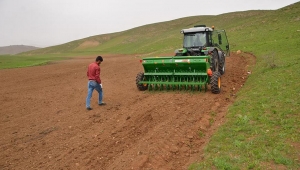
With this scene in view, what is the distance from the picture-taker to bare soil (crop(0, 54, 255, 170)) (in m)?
5.23

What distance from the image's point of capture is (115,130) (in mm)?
6598

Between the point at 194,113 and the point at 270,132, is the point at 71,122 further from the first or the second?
the point at 270,132

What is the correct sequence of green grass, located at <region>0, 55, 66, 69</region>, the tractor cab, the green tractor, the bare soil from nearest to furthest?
the bare soil → the green tractor → the tractor cab → green grass, located at <region>0, 55, 66, 69</region>

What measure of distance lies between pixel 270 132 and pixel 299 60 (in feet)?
27.1

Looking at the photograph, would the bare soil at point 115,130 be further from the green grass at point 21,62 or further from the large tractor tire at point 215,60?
the green grass at point 21,62

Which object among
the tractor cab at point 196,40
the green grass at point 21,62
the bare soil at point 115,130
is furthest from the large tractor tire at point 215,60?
the green grass at point 21,62

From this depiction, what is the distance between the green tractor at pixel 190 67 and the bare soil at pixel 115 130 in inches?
17.0

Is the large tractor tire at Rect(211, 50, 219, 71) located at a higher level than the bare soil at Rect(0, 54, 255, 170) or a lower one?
higher

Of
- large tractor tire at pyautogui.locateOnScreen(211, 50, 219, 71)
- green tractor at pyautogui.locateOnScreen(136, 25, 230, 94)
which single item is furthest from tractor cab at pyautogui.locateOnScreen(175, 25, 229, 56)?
large tractor tire at pyautogui.locateOnScreen(211, 50, 219, 71)

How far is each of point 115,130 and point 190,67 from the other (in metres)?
4.15

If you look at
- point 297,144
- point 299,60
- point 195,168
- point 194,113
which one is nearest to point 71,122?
point 194,113

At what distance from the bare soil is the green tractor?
0.43 meters

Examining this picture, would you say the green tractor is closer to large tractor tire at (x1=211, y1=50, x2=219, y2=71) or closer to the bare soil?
large tractor tire at (x1=211, y1=50, x2=219, y2=71)

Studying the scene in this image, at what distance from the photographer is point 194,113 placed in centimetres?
741
